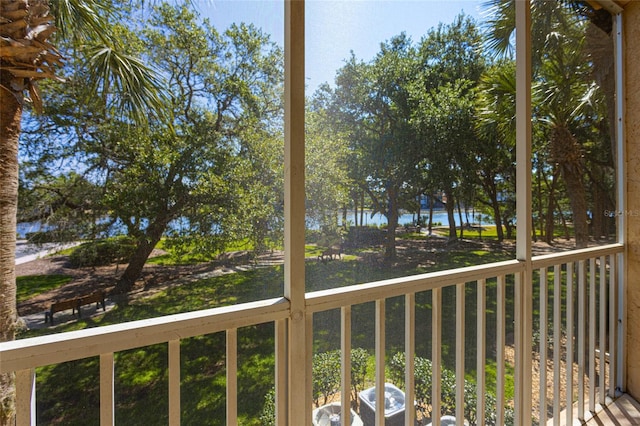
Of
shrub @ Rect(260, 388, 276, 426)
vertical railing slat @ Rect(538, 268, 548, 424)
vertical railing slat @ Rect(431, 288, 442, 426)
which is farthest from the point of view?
vertical railing slat @ Rect(538, 268, 548, 424)

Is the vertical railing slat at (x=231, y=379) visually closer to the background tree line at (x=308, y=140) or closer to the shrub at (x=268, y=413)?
the shrub at (x=268, y=413)

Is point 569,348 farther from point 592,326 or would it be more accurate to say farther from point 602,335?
point 602,335

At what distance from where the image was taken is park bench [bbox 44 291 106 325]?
74cm

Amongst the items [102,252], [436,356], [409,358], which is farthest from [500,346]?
[102,252]

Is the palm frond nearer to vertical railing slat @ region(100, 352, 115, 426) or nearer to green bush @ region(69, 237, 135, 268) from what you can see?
green bush @ region(69, 237, 135, 268)

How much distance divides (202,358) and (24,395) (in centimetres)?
41

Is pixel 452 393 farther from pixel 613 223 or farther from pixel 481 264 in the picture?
pixel 613 223

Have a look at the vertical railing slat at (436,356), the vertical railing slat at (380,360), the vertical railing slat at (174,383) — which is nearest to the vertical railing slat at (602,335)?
the vertical railing slat at (436,356)

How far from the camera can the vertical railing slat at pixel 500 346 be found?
55.9 inches

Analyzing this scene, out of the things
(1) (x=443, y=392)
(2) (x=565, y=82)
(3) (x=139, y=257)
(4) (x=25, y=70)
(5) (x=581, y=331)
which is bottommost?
(1) (x=443, y=392)

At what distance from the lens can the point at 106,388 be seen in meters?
0.74

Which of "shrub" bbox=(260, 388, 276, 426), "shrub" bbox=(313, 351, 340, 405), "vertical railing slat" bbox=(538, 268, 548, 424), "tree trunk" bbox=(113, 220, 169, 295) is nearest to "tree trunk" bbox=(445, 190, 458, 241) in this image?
"vertical railing slat" bbox=(538, 268, 548, 424)

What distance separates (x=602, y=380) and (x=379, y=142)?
2.34 m

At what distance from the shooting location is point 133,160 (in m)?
0.86
